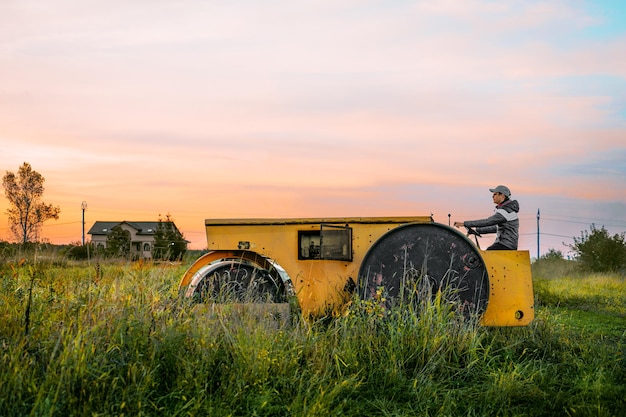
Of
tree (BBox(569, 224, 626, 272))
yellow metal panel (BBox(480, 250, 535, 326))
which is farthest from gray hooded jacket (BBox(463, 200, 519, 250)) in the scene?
tree (BBox(569, 224, 626, 272))

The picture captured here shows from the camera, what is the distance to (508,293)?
25.9 ft

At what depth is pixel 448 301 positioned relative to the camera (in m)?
7.27

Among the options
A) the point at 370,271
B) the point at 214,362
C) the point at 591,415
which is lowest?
the point at 591,415

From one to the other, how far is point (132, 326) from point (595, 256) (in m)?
27.2

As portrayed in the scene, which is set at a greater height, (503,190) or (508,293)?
(503,190)

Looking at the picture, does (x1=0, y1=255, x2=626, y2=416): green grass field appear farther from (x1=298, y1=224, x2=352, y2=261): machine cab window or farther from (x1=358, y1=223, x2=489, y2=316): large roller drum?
(x1=298, y1=224, x2=352, y2=261): machine cab window

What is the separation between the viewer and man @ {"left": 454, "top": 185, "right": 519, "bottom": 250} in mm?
8258

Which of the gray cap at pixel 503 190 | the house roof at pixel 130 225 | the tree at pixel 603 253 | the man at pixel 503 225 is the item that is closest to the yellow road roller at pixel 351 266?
the man at pixel 503 225

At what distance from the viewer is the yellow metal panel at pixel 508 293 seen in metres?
7.88

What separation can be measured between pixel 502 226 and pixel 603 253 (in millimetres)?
22991

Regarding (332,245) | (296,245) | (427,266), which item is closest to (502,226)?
(427,266)

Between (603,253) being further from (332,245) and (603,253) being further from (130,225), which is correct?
(130,225)

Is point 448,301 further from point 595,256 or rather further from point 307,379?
point 595,256

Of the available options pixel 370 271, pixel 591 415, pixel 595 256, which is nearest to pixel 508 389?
pixel 591 415
